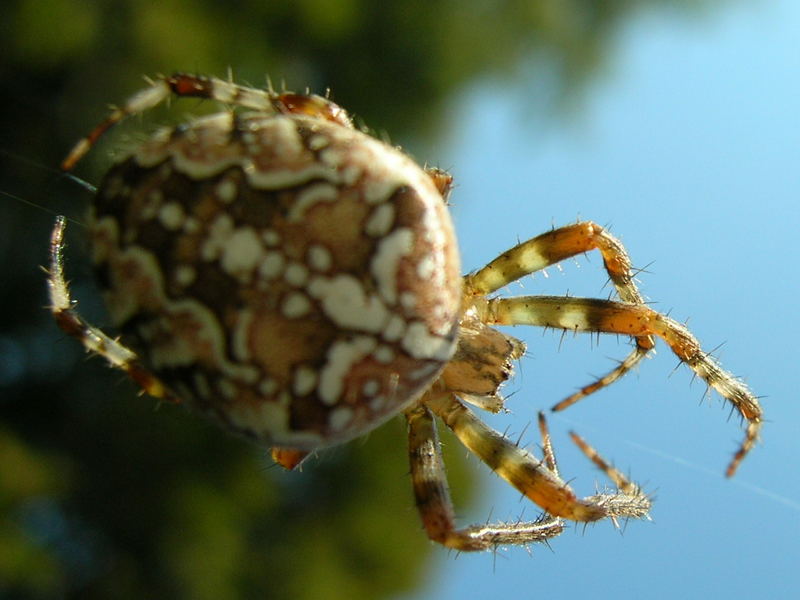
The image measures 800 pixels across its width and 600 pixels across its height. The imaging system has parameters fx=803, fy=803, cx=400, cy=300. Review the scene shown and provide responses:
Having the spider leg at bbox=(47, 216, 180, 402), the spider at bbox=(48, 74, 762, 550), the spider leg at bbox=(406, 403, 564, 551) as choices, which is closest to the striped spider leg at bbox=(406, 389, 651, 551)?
the spider leg at bbox=(406, 403, 564, 551)

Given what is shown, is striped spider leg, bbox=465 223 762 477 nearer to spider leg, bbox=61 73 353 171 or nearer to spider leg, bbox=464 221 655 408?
spider leg, bbox=464 221 655 408

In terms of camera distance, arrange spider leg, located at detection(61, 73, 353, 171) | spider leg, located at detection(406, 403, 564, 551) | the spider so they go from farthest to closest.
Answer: spider leg, located at detection(406, 403, 564, 551) → spider leg, located at detection(61, 73, 353, 171) → the spider

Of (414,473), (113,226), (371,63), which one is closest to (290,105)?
(113,226)

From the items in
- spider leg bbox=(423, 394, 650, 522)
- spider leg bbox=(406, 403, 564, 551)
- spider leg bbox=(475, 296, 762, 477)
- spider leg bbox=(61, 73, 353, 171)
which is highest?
spider leg bbox=(61, 73, 353, 171)

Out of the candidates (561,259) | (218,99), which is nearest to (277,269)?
(218,99)

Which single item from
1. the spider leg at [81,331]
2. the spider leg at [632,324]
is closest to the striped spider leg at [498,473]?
the spider leg at [632,324]

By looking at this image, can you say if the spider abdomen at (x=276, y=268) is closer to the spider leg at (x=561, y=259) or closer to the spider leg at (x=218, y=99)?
the spider leg at (x=218, y=99)

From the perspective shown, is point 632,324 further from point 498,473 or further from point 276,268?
point 276,268
